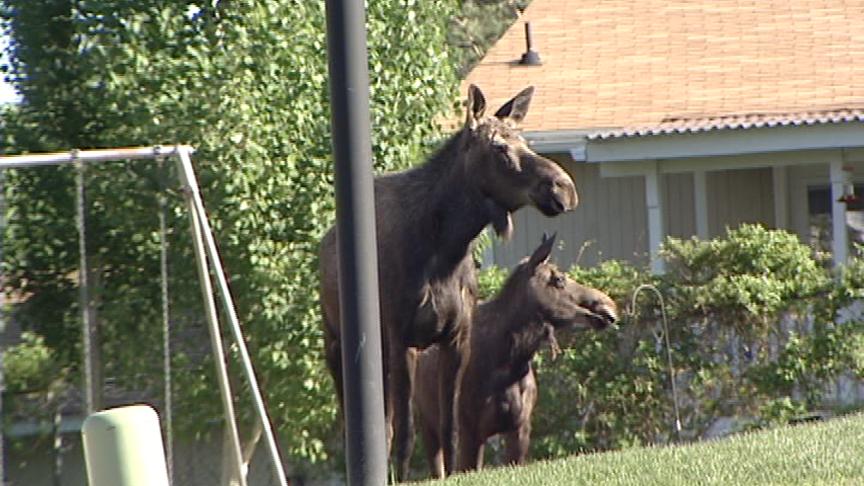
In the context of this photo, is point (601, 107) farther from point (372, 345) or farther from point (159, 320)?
point (372, 345)

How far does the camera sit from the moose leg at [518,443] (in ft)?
39.7

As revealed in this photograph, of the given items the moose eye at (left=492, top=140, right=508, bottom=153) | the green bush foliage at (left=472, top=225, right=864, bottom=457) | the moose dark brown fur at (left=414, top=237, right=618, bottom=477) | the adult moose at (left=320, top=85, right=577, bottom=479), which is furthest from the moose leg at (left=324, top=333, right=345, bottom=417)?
the green bush foliage at (left=472, top=225, right=864, bottom=457)

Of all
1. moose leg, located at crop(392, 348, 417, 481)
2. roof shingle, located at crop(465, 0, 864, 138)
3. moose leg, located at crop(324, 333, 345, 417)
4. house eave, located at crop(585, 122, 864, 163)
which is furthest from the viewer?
roof shingle, located at crop(465, 0, 864, 138)

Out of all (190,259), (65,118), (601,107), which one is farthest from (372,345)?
(601,107)

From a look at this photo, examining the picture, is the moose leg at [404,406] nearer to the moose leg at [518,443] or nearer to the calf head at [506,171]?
the calf head at [506,171]

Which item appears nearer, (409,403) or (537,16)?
(409,403)

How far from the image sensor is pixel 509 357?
12.2m

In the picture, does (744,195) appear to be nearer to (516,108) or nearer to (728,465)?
(516,108)

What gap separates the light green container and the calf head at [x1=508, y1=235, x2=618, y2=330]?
5216 millimetres

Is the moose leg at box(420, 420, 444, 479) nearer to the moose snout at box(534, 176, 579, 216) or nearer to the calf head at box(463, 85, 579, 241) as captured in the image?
the calf head at box(463, 85, 579, 241)

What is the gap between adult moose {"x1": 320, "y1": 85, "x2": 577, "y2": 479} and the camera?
10.3 m

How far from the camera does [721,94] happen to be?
64.5 ft

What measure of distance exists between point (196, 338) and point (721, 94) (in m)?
9.25

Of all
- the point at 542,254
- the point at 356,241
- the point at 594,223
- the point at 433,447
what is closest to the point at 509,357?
the point at 542,254
